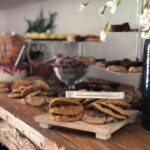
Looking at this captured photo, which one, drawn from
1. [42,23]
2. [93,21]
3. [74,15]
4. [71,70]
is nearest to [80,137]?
[71,70]

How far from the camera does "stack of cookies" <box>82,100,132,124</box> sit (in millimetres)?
711

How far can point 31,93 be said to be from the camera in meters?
1.07

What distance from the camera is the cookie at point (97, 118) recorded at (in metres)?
0.71

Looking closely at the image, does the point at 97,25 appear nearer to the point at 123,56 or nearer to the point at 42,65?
the point at 123,56

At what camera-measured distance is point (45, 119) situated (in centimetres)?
76

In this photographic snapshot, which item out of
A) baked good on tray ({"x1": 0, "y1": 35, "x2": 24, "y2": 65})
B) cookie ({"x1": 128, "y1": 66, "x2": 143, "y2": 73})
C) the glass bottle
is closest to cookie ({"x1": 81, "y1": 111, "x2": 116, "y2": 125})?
the glass bottle

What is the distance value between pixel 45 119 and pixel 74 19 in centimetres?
99

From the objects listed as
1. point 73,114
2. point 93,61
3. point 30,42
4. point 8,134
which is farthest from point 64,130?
point 30,42

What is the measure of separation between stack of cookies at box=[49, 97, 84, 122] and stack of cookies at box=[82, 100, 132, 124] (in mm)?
22

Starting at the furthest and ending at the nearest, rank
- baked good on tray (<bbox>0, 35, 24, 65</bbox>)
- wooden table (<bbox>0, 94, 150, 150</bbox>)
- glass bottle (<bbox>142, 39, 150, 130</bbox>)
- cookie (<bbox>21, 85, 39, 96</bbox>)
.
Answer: baked good on tray (<bbox>0, 35, 24, 65</bbox>) → cookie (<bbox>21, 85, 39, 96</bbox>) → glass bottle (<bbox>142, 39, 150, 130</bbox>) → wooden table (<bbox>0, 94, 150, 150</bbox>)

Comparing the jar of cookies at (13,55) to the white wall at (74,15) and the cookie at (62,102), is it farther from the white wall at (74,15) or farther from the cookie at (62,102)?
the cookie at (62,102)

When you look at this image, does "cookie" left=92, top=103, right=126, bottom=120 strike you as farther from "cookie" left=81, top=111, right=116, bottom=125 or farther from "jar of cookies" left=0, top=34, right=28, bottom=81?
"jar of cookies" left=0, top=34, right=28, bottom=81

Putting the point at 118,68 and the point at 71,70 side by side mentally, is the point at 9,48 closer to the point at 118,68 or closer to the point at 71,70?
the point at 71,70

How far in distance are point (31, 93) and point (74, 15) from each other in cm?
72
